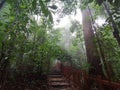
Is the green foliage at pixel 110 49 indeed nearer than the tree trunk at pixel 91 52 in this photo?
Yes

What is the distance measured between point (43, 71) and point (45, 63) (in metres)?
0.46

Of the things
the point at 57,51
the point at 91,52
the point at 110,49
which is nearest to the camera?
the point at 110,49

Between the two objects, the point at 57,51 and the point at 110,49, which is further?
the point at 57,51

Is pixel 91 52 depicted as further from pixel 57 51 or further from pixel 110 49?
pixel 57 51

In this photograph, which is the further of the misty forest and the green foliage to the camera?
the green foliage

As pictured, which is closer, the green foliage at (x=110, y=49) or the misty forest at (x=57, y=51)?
the misty forest at (x=57, y=51)

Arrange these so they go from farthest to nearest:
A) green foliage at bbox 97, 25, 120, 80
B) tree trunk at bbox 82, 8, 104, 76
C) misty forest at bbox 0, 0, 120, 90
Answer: tree trunk at bbox 82, 8, 104, 76 → green foliage at bbox 97, 25, 120, 80 → misty forest at bbox 0, 0, 120, 90

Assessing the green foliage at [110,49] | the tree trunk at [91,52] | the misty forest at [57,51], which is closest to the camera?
the misty forest at [57,51]

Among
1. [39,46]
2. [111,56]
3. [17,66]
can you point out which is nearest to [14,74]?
[17,66]

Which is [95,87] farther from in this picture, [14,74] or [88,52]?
[14,74]

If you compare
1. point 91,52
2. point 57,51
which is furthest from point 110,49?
point 57,51

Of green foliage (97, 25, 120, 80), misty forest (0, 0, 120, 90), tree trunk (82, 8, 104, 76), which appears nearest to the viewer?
misty forest (0, 0, 120, 90)

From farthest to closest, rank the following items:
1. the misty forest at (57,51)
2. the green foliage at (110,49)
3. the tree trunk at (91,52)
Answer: the tree trunk at (91,52) < the green foliage at (110,49) < the misty forest at (57,51)

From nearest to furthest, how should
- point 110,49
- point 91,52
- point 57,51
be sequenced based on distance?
point 110,49
point 91,52
point 57,51
